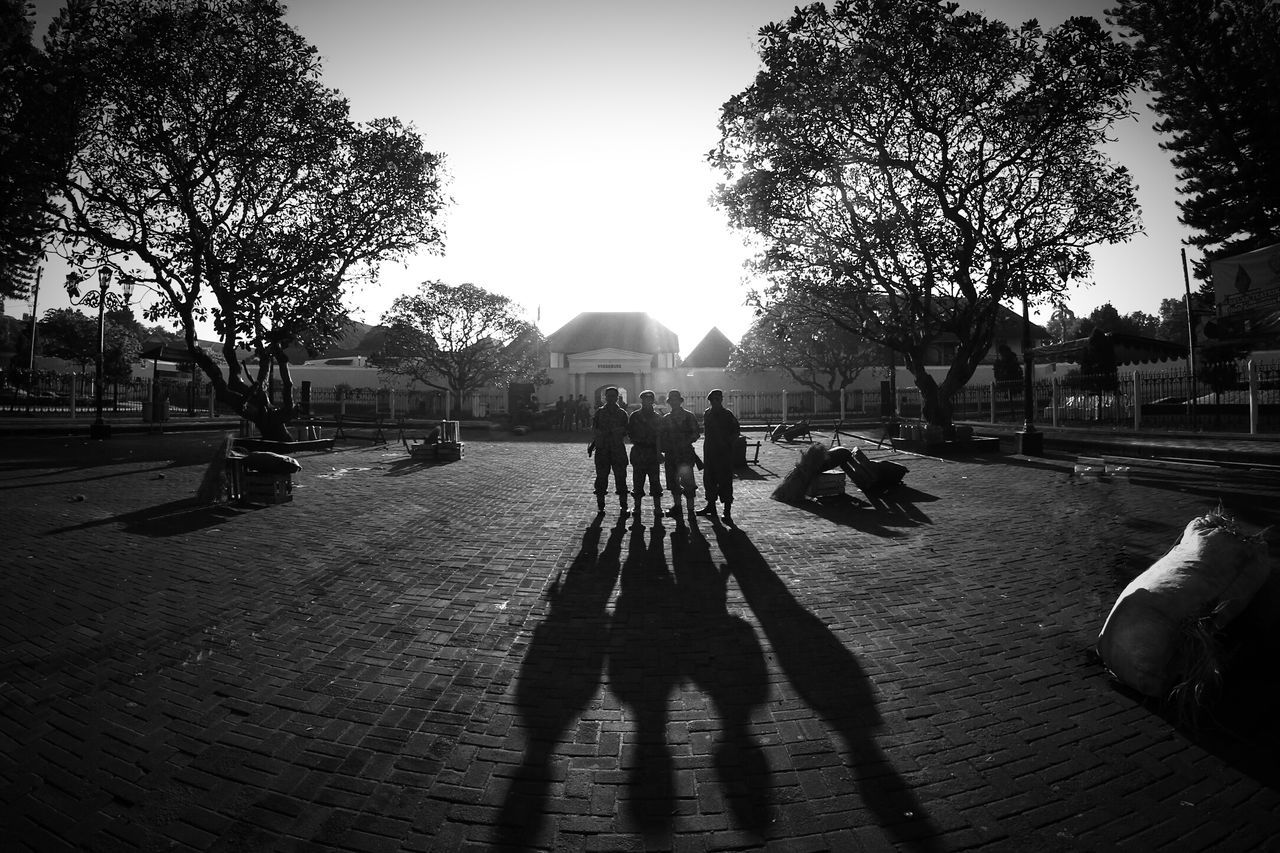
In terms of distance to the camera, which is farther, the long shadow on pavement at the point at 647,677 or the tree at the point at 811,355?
the tree at the point at 811,355

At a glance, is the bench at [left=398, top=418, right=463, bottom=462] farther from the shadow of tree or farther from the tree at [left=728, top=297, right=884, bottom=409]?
the tree at [left=728, top=297, right=884, bottom=409]

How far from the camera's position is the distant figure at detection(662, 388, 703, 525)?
8.77m

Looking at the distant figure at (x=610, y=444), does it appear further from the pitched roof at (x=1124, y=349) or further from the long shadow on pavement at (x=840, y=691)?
the pitched roof at (x=1124, y=349)

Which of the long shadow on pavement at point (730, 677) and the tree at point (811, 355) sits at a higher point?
the tree at point (811, 355)

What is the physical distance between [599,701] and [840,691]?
1354mm

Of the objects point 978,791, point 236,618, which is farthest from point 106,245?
point 978,791

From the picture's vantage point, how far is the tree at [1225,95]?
24156mm

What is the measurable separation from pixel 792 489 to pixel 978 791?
7.47 m

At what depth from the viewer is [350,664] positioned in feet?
12.8

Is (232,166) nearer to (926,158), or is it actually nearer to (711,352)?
(926,158)

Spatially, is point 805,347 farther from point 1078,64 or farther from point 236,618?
point 236,618

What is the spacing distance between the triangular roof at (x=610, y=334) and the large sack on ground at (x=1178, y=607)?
52790 mm

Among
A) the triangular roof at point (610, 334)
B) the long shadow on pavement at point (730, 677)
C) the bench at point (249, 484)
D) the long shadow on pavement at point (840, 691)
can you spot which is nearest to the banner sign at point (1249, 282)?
the long shadow on pavement at point (840, 691)

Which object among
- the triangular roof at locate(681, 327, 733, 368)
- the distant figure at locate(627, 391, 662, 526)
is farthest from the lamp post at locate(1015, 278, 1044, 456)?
the triangular roof at locate(681, 327, 733, 368)
